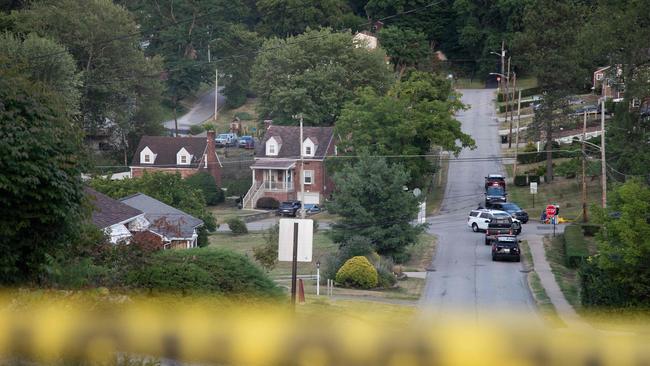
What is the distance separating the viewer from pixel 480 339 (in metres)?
7.86

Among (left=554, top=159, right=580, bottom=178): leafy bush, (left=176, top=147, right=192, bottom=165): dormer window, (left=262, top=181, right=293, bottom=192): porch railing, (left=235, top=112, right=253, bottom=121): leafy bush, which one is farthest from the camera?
(left=235, top=112, right=253, bottom=121): leafy bush

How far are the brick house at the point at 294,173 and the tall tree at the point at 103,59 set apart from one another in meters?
13.1

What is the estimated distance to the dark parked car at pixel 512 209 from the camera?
53.2 meters

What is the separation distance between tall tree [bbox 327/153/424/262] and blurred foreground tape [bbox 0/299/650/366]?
30.7 metres

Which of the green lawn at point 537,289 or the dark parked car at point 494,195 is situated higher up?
the dark parked car at point 494,195

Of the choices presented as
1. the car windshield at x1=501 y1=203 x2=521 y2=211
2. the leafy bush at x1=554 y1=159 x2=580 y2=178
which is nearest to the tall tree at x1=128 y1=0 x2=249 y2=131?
the leafy bush at x1=554 y1=159 x2=580 y2=178

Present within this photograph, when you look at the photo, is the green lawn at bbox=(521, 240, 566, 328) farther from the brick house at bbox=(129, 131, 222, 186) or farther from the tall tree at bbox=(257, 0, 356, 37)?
the tall tree at bbox=(257, 0, 356, 37)

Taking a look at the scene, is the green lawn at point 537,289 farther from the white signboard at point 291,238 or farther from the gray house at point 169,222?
the gray house at point 169,222

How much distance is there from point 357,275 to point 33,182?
20830mm

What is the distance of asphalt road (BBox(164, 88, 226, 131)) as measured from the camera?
9500 centimetres

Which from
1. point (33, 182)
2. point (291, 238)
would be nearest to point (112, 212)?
point (33, 182)

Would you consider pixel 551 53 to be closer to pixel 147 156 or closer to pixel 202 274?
pixel 147 156

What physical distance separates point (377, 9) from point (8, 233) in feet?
296

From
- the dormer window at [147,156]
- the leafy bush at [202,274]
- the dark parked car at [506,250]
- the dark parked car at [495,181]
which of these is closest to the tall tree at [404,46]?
the dormer window at [147,156]
